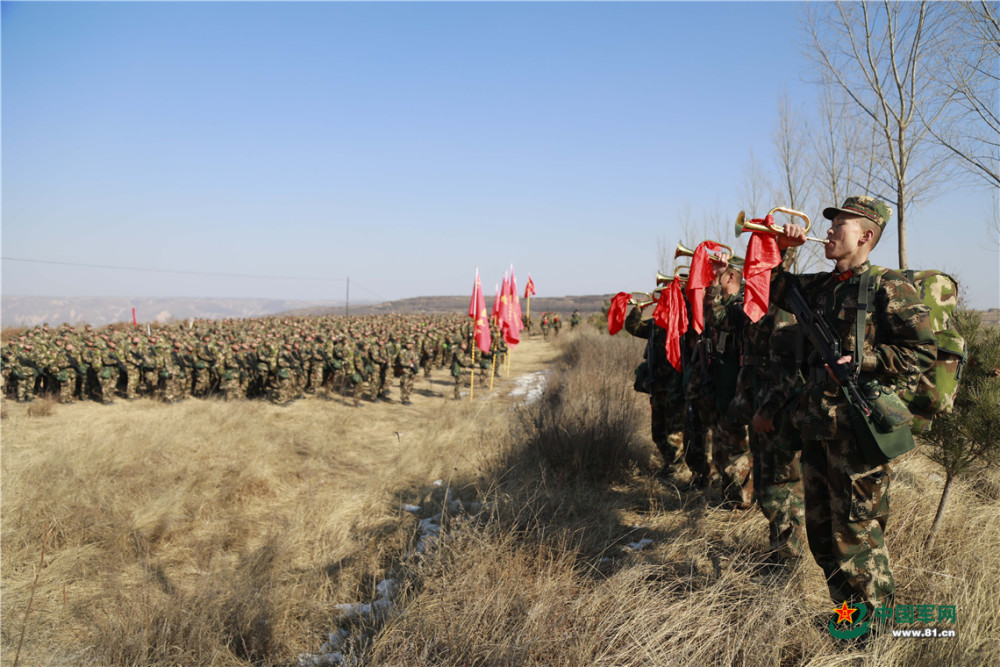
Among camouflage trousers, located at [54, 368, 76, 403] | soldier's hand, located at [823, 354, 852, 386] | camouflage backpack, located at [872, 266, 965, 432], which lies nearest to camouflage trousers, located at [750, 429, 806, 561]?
soldier's hand, located at [823, 354, 852, 386]

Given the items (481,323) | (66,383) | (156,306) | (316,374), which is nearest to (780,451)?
(481,323)

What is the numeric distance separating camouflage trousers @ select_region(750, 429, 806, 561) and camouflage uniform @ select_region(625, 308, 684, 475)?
73.5 inches

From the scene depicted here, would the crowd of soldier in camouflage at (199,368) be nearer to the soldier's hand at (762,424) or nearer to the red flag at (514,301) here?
the red flag at (514,301)

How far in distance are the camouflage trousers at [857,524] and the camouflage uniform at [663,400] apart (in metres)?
2.52

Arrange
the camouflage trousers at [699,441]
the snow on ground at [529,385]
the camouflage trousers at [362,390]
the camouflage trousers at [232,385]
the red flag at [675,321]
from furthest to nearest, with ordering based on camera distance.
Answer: the snow on ground at [529,385] → the camouflage trousers at [362,390] → the camouflage trousers at [232,385] → the red flag at [675,321] → the camouflage trousers at [699,441]

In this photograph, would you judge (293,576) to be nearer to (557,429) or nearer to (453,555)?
(453,555)

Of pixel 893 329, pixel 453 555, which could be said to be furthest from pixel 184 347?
pixel 893 329

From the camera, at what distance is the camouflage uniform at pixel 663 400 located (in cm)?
505

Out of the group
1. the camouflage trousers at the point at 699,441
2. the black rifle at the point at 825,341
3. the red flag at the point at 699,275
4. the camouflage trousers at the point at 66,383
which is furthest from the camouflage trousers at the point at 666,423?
the camouflage trousers at the point at 66,383

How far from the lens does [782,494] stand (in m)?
3.02

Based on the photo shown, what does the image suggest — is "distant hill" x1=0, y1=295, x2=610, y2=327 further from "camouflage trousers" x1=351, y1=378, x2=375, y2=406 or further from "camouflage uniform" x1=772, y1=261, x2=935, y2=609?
"camouflage uniform" x1=772, y1=261, x2=935, y2=609

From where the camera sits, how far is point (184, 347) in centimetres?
1204

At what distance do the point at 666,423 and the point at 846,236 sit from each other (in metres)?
3.00

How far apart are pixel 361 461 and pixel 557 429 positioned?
11.7 feet
